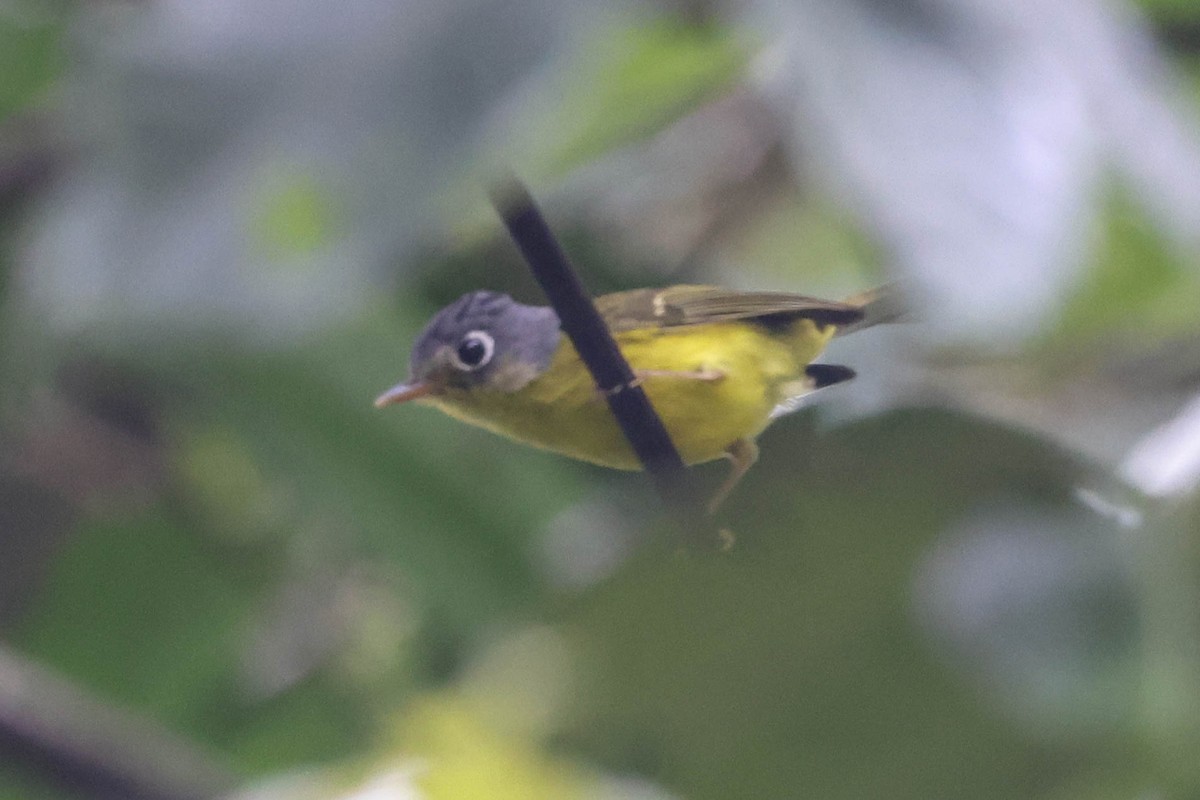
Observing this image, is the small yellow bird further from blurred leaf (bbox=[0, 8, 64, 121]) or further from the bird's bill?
blurred leaf (bbox=[0, 8, 64, 121])

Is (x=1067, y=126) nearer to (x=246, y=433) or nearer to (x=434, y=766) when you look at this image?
(x=434, y=766)

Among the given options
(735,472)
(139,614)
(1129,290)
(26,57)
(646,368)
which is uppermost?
(26,57)

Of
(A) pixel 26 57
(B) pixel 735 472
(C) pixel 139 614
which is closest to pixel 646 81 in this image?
(B) pixel 735 472

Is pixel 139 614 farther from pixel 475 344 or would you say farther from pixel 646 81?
pixel 475 344

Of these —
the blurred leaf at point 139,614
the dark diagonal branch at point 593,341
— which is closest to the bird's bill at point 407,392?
the dark diagonal branch at point 593,341

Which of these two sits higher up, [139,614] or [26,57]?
[26,57]

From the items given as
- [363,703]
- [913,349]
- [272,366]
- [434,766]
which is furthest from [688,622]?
[363,703]

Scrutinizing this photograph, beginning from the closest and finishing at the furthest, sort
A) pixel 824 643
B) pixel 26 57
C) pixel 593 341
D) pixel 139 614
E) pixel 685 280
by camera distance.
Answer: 1. pixel 593 341
2. pixel 685 280
3. pixel 824 643
4. pixel 26 57
5. pixel 139 614
